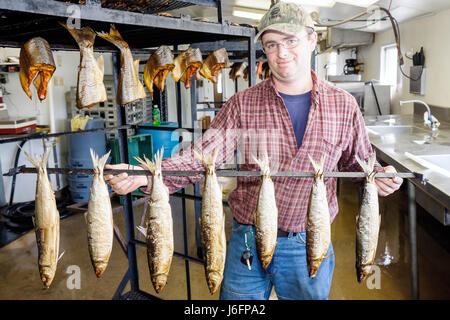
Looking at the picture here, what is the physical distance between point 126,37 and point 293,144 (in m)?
1.28

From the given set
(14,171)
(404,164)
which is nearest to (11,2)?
(14,171)

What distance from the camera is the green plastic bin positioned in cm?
643

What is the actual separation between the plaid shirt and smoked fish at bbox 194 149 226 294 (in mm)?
447

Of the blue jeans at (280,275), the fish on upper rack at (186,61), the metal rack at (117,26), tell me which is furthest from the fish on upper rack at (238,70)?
the blue jeans at (280,275)

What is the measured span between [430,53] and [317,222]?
5.63 m

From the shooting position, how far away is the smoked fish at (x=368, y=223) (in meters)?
1.57

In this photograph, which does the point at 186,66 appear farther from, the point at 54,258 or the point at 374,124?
the point at 374,124

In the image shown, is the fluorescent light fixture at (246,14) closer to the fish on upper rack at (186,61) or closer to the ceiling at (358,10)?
the ceiling at (358,10)

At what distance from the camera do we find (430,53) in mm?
5973

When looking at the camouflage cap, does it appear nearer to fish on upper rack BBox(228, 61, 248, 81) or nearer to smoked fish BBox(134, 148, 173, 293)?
smoked fish BBox(134, 148, 173, 293)

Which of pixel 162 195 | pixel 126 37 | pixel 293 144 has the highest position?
pixel 126 37

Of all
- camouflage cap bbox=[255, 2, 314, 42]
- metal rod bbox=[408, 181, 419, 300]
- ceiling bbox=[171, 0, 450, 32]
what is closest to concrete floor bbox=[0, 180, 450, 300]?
metal rod bbox=[408, 181, 419, 300]

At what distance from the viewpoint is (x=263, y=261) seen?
1677 millimetres

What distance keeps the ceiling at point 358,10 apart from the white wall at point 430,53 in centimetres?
17
